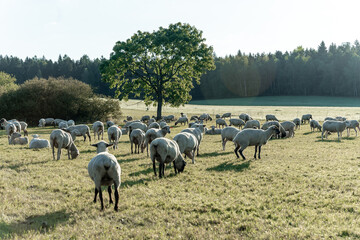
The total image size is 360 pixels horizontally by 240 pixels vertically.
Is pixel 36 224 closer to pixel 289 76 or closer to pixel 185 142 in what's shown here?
pixel 185 142

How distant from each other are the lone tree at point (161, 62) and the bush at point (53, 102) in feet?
12.2

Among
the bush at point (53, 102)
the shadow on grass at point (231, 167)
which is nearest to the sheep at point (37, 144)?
the shadow on grass at point (231, 167)

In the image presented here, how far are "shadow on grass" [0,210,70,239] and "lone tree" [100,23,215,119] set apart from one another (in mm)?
34323

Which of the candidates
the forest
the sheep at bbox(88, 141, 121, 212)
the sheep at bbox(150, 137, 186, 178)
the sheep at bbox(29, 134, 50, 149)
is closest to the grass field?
the sheep at bbox(88, 141, 121, 212)

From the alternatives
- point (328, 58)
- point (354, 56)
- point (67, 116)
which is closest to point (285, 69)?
point (328, 58)

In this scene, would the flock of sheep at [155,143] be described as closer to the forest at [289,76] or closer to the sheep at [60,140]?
the sheep at [60,140]

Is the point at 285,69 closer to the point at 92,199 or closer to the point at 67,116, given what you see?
the point at 67,116

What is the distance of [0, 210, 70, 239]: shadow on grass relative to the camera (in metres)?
6.24

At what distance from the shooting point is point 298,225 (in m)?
6.47

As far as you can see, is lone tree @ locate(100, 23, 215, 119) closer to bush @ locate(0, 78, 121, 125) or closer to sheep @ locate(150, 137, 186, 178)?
bush @ locate(0, 78, 121, 125)

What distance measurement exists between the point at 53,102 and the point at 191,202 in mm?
36909

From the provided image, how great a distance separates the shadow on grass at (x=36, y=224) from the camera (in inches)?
245

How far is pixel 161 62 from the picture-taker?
42.7 m

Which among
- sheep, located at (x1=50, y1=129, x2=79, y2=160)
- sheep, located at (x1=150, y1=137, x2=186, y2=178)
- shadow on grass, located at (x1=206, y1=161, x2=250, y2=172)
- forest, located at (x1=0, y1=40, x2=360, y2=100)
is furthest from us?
forest, located at (x1=0, y1=40, x2=360, y2=100)
